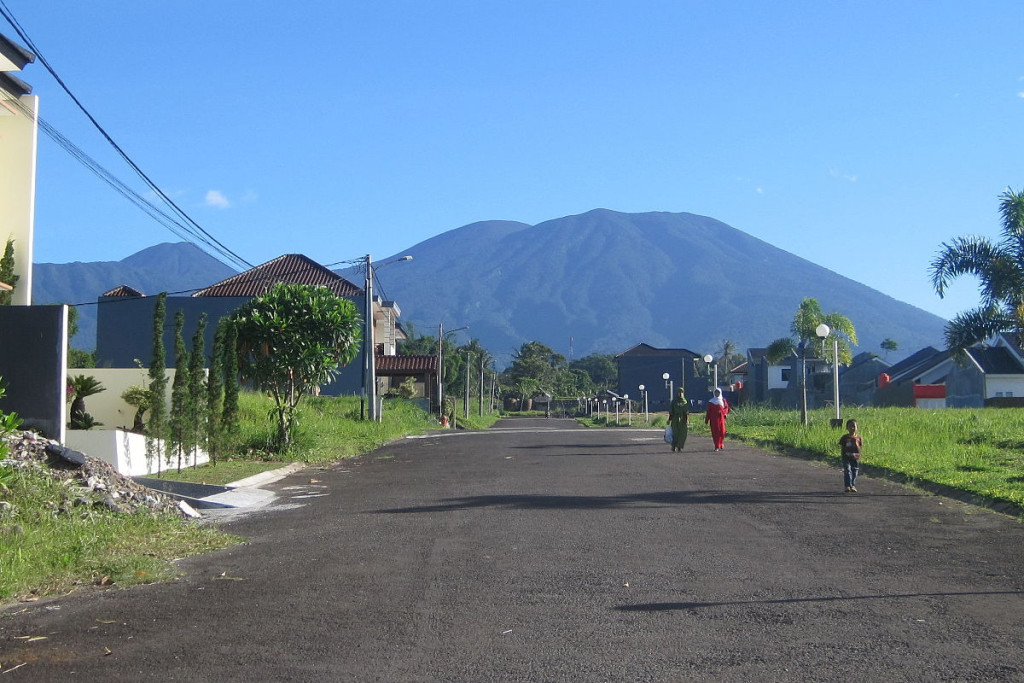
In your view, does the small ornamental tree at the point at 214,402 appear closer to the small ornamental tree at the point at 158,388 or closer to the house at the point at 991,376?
the small ornamental tree at the point at 158,388

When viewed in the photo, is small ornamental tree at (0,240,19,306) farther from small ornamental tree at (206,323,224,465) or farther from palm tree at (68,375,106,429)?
small ornamental tree at (206,323,224,465)

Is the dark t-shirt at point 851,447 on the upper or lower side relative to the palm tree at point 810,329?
lower

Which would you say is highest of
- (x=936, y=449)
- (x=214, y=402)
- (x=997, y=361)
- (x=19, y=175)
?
(x=19, y=175)

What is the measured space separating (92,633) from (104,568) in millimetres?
1846

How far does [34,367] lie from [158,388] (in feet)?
5.61

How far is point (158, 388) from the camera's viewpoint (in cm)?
1426

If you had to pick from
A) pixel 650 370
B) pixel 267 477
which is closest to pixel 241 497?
pixel 267 477

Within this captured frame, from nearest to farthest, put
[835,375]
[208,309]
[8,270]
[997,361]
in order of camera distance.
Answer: [8,270]
[835,375]
[208,309]
[997,361]

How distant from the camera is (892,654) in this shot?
16.8ft

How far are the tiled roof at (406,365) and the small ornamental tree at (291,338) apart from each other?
1444 inches

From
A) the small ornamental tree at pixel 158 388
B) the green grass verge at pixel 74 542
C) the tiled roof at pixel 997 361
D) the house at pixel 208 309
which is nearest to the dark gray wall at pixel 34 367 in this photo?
the small ornamental tree at pixel 158 388

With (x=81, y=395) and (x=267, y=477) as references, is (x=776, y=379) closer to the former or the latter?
(x=81, y=395)

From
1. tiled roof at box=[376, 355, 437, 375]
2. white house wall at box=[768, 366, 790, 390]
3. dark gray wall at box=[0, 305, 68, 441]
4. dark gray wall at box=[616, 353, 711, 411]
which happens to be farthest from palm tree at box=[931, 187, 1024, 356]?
dark gray wall at box=[616, 353, 711, 411]

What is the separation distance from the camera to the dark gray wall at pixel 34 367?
42.8 feet
